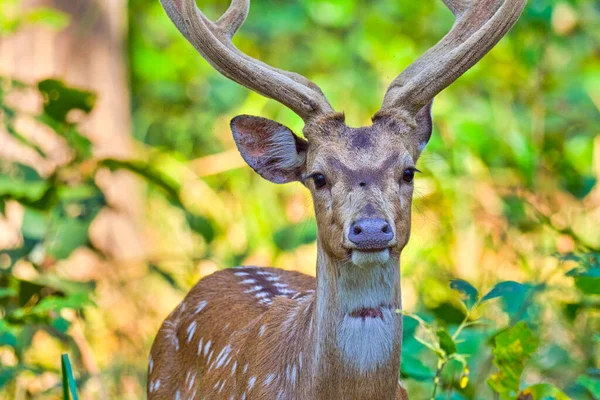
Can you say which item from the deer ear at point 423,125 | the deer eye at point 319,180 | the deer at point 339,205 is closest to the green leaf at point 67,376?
the deer at point 339,205

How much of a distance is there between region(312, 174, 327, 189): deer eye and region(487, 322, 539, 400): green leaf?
0.82m

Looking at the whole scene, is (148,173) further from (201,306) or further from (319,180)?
(319,180)

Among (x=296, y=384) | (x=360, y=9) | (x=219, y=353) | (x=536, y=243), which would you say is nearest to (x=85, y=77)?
(x=360, y=9)

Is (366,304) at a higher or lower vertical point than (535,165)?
lower

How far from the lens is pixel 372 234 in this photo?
313 centimetres

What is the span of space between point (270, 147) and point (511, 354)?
1147 millimetres

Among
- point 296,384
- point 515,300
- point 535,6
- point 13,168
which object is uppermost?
point 535,6

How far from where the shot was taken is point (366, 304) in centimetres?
335

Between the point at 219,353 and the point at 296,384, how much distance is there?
2.36 ft

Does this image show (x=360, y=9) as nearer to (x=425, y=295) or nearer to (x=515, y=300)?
(x=425, y=295)

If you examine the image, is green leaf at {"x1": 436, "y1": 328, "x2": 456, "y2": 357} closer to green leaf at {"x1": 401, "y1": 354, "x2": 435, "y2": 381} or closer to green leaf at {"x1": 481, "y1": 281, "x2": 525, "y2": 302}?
green leaf at {"x1": 481, "y1": 281, "x2": 525, "y2": 302}

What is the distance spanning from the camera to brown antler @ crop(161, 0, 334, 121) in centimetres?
355

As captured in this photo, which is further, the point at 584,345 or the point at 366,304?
the point at 584,345

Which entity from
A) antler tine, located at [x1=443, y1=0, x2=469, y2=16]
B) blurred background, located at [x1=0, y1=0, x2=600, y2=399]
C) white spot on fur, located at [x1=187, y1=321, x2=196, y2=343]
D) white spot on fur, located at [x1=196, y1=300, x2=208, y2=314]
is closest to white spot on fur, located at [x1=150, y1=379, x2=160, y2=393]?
white spot on fur, located at [x1=187, y1=321, x2=196, y2=343]
